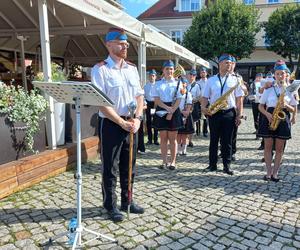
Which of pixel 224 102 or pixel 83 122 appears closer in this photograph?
pixel 224 102

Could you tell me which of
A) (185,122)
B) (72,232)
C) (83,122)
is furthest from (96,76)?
(185,122)

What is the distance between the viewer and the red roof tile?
36844mm

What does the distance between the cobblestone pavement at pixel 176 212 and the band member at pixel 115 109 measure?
0.51 meters

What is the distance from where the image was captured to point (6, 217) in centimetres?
404

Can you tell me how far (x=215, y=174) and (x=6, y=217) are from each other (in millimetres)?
3657

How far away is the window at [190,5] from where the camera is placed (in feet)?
122

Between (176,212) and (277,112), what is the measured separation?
249 cm

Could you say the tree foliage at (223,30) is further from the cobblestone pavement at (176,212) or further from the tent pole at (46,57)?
the tent pole at (46,57)

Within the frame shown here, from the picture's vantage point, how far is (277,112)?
5441mm

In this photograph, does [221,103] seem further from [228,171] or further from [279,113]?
[228,171]

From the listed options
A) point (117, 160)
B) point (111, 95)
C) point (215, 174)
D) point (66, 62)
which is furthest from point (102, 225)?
point (66, 62)

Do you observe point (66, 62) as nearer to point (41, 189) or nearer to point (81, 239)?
point (41, 189)

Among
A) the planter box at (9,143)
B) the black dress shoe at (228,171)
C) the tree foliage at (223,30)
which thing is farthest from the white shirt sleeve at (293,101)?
the tree foliage at (223,30)

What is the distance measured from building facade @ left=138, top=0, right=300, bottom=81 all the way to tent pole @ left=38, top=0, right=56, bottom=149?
95.3 ft
